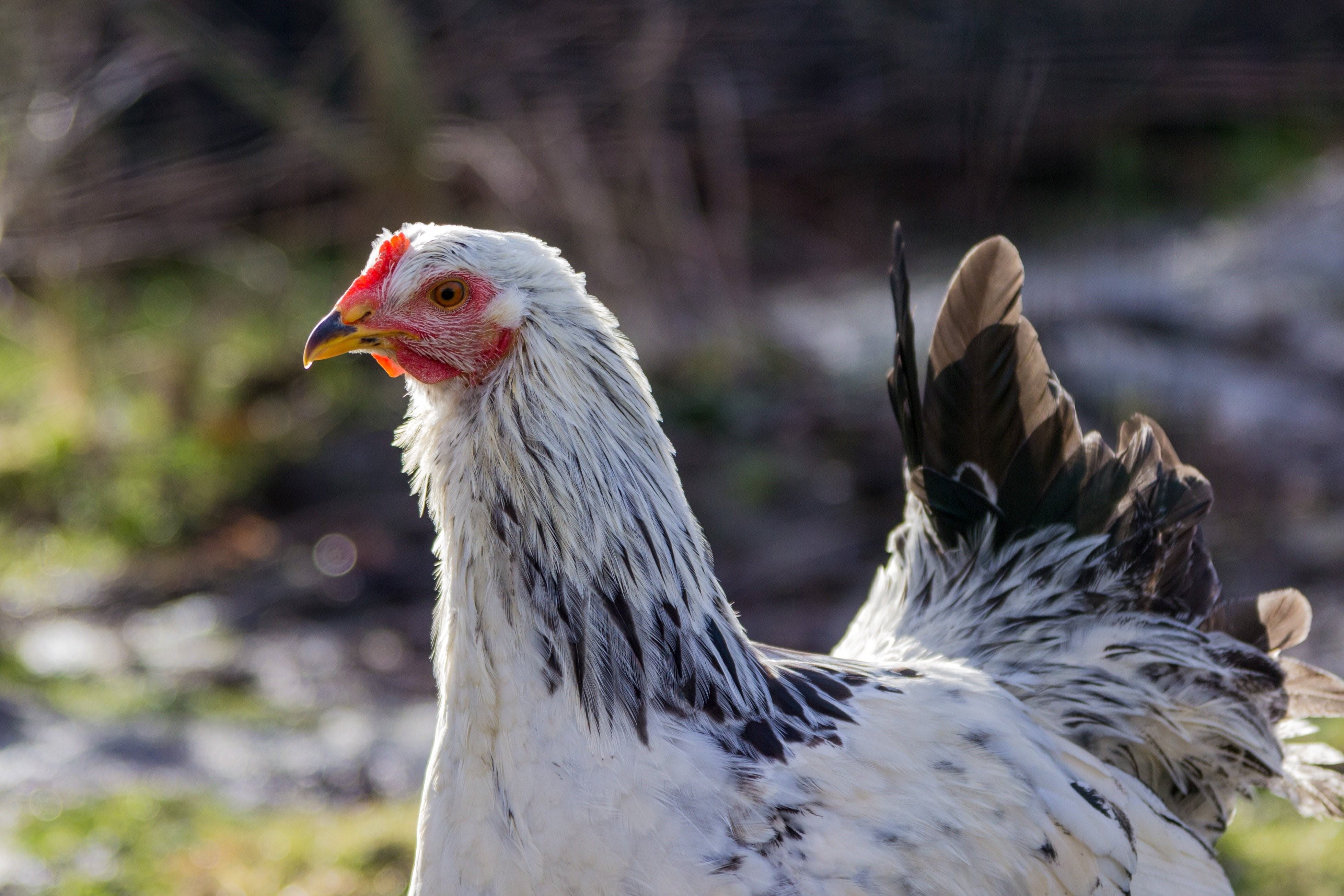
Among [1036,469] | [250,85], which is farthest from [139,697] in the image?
[1036,469]

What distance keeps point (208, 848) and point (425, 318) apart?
9.15 ft

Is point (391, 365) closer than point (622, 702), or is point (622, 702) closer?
point (622, 702)

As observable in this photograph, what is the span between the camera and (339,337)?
232 centimetres

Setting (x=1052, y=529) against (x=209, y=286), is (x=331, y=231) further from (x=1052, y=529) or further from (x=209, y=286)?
(x=1052, y=529)

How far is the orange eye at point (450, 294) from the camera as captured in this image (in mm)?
2293

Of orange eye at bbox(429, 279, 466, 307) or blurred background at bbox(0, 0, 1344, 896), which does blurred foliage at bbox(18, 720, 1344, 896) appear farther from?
orange eye at bbox(429, 279, 466, 307)

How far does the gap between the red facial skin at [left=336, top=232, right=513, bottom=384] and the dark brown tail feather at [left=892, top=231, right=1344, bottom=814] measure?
1068 mm

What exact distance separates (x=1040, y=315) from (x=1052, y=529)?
4561mm

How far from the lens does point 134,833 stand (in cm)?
440

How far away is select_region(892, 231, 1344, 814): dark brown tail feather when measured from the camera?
2938 mm

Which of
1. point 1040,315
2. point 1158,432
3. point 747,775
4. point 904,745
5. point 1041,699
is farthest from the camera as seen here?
point 1040,315

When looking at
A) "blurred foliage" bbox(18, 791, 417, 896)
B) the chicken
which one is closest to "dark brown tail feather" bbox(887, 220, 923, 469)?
the chicken

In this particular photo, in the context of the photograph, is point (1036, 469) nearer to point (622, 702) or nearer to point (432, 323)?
point (622, 702)

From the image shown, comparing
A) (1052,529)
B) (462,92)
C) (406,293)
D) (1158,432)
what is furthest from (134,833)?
(462,92)
